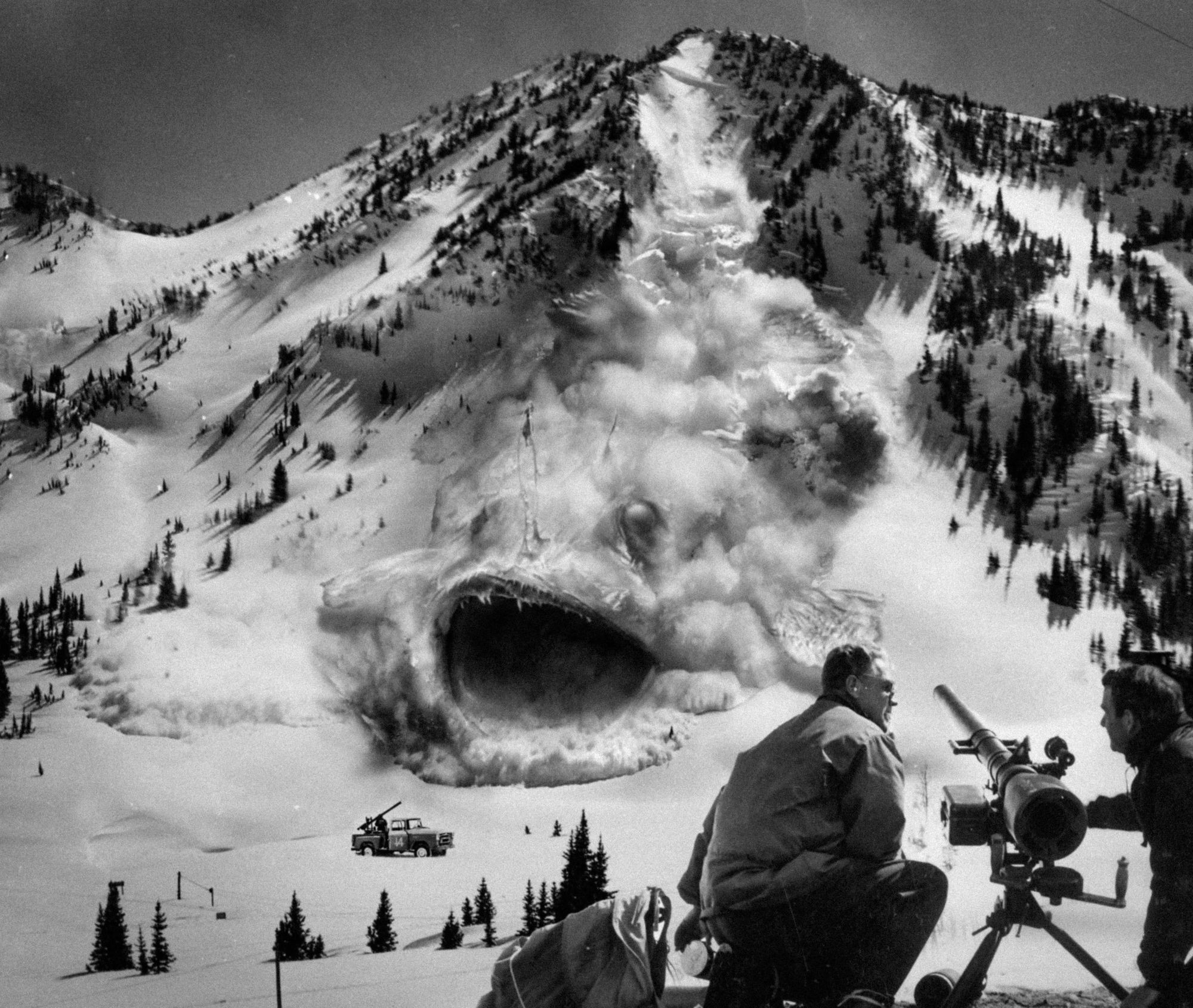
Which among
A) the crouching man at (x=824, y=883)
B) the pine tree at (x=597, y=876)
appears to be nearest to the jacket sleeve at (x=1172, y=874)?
the crouching man at (x=824, y=883)

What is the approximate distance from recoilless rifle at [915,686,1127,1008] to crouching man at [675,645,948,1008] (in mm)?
394

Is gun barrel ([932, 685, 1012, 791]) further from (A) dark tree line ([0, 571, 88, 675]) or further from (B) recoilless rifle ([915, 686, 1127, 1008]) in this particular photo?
(A) dark tree line ([0, 571, 88, 675])

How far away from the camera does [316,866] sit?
11562mm

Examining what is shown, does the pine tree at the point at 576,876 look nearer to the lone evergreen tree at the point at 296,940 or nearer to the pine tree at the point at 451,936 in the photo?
the pine tree at the point at 451,936

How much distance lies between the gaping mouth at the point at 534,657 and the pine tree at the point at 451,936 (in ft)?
12.9

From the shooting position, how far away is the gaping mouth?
14008mm

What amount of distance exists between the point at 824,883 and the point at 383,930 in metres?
8.05

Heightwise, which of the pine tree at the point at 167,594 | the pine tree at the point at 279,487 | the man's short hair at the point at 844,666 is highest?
the pine tree at the point at 279,487

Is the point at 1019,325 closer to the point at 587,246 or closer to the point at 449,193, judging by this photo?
the point at 587,246

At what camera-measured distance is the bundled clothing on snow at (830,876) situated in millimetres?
3256

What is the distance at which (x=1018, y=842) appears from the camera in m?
3.48

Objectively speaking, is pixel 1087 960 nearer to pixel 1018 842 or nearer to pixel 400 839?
pixel 1018 842

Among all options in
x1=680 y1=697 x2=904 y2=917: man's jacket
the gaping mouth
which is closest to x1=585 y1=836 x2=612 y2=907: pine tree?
the gaping mouth

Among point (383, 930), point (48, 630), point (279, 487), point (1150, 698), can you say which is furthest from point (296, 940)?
point (279, 487)
